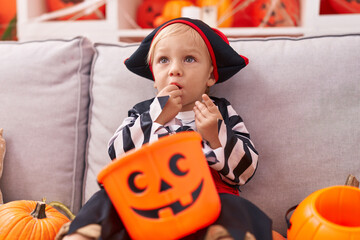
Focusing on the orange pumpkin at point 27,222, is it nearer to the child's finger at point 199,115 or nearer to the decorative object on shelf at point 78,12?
the child's finger at point 199,115

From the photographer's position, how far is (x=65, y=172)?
1141 mm

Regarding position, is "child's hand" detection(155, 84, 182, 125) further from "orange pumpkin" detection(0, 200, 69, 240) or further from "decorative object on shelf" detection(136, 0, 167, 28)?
"decorative object on shelf" detection(136, 0, 167, 28)

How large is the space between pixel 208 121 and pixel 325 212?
364mm

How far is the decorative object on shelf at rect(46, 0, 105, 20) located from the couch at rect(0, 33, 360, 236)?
709mm

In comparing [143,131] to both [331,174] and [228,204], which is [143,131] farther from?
[331,174]

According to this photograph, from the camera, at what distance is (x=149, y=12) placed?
6.07 feet

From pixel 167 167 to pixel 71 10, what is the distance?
1.64 m

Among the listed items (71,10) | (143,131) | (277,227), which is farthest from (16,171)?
(71,10)

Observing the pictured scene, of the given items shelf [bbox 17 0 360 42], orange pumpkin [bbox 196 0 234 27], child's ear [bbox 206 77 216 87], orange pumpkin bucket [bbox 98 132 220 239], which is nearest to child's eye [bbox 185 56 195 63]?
child's ear [bbox 206 77 216 87]

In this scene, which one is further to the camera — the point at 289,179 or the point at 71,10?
the point at 71,10

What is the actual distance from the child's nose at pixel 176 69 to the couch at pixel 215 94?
208mm

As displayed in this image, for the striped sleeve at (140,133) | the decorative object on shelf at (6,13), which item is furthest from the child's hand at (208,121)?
the decorative object on shelf at (6,13)

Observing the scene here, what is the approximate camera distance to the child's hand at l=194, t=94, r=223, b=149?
849mm

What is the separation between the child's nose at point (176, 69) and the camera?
91 cm
